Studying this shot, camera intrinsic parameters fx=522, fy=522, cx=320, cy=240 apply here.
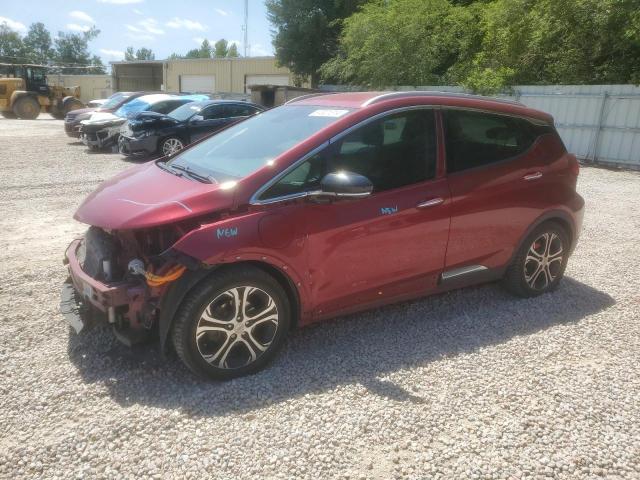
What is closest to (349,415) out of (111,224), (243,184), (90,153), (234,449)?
(234,449)

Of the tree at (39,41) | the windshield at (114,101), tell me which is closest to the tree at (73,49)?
the tree at (39,41)

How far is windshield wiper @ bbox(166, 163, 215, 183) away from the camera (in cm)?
323

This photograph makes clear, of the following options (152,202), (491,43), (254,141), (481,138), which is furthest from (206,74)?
(152,202)

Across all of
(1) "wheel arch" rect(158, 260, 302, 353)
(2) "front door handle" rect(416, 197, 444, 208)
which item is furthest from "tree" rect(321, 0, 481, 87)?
(1) "wheel arch" rect(158, 260, 302, 353)

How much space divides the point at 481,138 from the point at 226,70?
35.3 meters

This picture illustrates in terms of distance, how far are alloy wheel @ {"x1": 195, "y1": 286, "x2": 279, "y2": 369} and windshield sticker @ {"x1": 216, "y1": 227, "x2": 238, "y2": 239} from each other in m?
0.31

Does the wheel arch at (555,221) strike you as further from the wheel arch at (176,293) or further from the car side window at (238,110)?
the car side window at (238,110)

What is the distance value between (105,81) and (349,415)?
51605mm

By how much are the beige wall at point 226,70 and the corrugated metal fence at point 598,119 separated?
2023 cm

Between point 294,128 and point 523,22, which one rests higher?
point 523,22

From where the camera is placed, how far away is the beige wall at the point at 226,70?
113ft

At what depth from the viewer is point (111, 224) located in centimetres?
293

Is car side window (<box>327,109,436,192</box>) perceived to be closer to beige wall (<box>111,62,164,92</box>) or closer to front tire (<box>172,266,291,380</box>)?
front tire (<box>172,266,291,380</box>)

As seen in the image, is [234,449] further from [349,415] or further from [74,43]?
[74,43]
